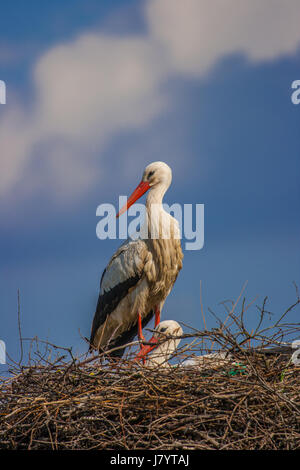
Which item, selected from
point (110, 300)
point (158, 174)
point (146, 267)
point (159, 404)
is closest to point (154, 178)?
point (158, 174)

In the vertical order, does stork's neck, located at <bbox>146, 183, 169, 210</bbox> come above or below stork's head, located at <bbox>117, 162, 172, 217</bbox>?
below

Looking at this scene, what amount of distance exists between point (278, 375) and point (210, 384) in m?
0.48

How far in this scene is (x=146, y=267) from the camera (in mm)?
6004

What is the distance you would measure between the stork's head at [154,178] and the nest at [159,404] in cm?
268

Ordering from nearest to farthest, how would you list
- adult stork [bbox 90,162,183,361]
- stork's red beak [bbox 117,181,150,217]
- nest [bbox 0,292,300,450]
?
1. nest [bbox 0,292,300,450]
2. adult stork [bbox 90,162,183,361]
3. stork's red beak [bbox 117,181,150,217]

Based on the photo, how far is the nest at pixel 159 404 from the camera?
313cm

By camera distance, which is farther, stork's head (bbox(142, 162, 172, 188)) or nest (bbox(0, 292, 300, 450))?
stork's head (bbox(142, 162, 172, 188))

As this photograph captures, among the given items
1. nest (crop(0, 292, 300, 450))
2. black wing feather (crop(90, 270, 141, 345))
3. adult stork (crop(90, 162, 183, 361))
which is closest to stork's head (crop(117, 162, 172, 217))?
adult stork (crop(90, 162, 183, 361))

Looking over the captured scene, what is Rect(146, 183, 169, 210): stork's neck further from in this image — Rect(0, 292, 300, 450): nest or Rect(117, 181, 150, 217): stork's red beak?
Rect(0, 292, 300, 450): nest

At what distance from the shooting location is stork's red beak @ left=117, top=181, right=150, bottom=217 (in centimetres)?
618

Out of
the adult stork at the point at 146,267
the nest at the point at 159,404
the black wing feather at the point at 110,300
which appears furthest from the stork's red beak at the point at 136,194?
the nest at the point at 159,404

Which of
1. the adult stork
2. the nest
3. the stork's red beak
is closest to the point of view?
the nest

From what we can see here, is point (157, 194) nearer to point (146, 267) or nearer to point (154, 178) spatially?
point (154, 178)

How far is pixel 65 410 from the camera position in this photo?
3.30 meters
